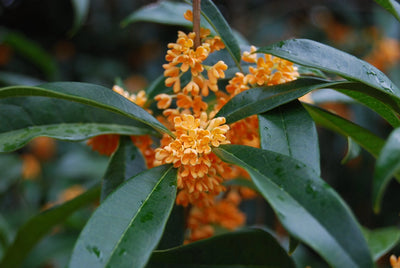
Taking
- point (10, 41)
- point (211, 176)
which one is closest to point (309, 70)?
point (211, 176)

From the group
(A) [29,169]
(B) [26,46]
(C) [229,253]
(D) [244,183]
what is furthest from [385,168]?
(A) [29,169]

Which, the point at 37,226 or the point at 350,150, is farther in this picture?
the point at 37,226

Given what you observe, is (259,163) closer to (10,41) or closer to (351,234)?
(351,234)

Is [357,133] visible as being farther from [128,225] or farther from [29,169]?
[29,169]

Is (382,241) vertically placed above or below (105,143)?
below

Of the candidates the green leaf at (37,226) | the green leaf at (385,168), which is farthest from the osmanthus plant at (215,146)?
the green leaf at (37,226)

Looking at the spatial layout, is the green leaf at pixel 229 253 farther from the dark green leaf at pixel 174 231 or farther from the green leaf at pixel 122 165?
the green leaf at pixel 122 165

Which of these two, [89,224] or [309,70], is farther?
[309,70]
